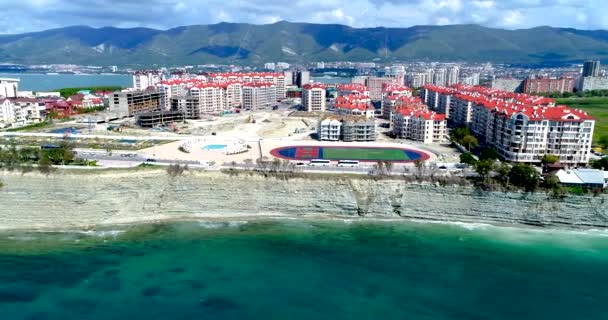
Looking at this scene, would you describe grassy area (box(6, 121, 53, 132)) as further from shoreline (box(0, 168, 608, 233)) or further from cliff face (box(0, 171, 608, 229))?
cliff face (box(0, 171, 608, 229))

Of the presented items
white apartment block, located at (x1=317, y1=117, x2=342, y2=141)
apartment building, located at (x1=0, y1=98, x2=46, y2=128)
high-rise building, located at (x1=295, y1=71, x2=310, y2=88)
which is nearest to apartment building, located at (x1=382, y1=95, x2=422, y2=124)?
white apartment block, located at (x1=317, y1=117, x2=342, y2=141)

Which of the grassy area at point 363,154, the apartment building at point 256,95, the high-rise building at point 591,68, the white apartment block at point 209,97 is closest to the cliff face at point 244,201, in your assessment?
the grassy area at point 363,154

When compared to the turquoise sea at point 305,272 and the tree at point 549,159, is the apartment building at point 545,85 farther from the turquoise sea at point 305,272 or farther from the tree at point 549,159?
the turquoise sea at point 305,272

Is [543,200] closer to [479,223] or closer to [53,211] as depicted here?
[479,223]

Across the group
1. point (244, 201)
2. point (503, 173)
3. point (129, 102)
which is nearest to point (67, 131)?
point (129, 102)

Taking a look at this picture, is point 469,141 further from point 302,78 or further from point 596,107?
point 302,78

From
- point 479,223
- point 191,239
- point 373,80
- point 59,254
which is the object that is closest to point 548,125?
point 479,223
